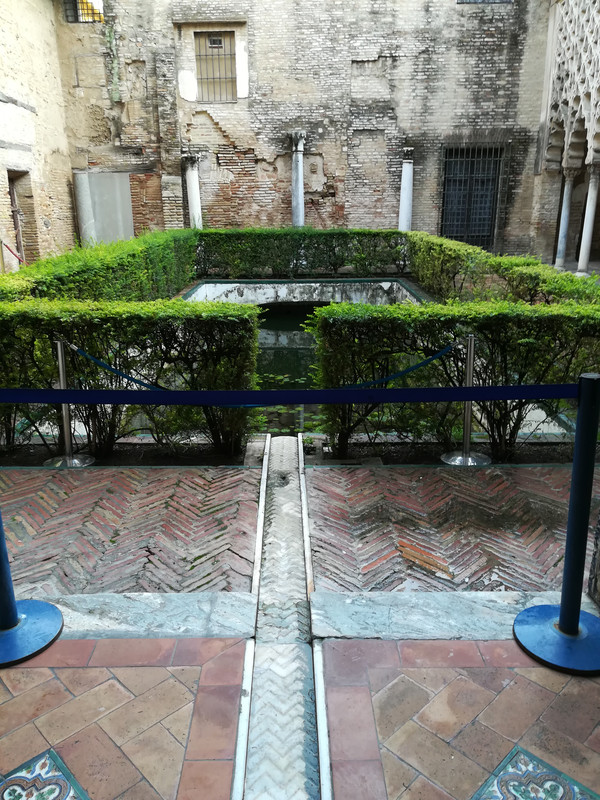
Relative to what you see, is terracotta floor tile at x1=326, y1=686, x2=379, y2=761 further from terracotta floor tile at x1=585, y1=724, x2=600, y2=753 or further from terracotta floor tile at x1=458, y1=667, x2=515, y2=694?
terracotta floor tile at x1=585, y1=724, x2=600, y2=753

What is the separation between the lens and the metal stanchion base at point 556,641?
2.37 metres

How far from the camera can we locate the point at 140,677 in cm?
234

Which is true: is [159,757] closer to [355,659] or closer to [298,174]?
[355,659]

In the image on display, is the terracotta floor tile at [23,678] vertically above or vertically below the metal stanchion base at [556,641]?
below

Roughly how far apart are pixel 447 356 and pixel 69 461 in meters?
3.15

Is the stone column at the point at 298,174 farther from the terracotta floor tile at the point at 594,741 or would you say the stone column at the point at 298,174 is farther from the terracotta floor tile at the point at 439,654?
the terracotta floor tile at the point at 594,741

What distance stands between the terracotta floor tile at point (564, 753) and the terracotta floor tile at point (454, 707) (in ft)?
0.61

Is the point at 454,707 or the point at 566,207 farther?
the point at 566,207

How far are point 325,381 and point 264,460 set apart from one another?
807 millimetres

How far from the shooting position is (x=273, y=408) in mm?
7312

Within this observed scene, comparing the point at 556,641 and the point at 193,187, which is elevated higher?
the point at 193,187

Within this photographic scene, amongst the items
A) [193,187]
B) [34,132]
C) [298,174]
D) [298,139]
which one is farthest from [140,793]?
[298,139]

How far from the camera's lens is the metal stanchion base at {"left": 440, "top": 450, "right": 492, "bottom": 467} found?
484 cm

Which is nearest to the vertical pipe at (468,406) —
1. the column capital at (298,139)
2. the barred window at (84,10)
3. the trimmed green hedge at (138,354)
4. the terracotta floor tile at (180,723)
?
the trimmed green hedge at (138,354)
